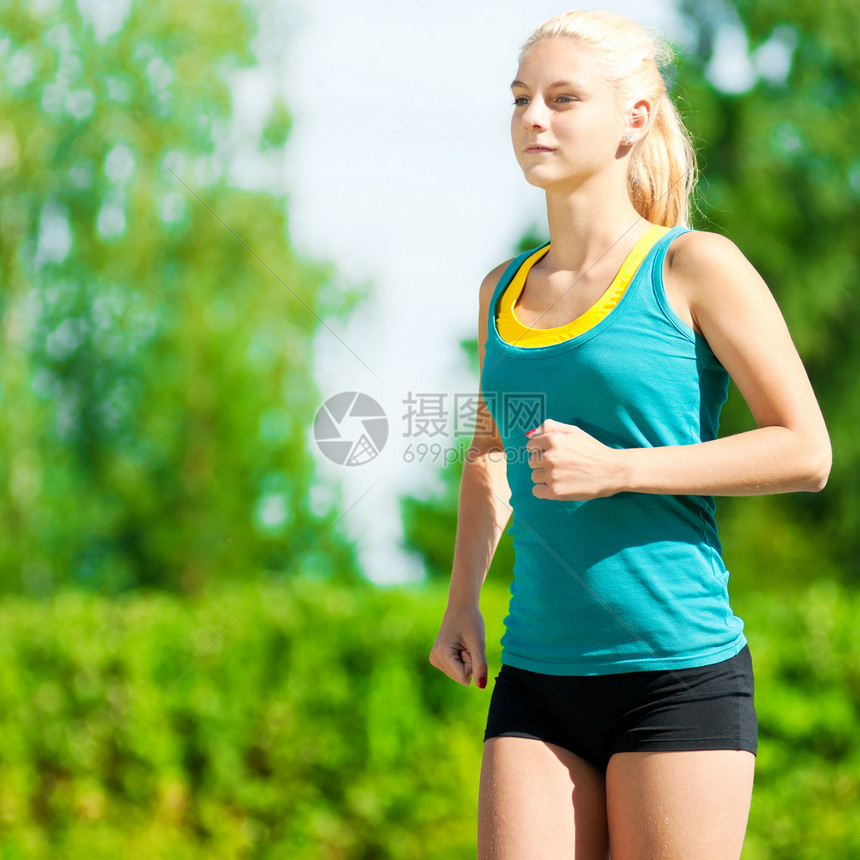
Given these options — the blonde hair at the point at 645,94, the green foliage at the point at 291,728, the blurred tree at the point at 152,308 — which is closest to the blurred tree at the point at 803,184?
the blurred tree at the point at 152,308

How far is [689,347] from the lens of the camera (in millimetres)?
1556

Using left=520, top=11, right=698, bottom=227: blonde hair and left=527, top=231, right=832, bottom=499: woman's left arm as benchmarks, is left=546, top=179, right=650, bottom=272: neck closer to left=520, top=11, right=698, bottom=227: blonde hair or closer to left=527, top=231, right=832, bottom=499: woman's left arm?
left=520, top=11, right=698, bottom=227: blonde hair

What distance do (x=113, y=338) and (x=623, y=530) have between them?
510 inches

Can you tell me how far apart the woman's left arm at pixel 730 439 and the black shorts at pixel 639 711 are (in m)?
0.29

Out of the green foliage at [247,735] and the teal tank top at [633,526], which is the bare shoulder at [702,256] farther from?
the green foliage at [247,735]

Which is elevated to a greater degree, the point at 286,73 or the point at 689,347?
the point at 286,73

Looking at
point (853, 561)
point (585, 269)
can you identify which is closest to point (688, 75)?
point (853, 561)

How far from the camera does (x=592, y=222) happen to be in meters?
1.71

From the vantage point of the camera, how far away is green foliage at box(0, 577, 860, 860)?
4.43 meters

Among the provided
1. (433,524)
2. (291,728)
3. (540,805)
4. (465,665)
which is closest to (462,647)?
(465,665)

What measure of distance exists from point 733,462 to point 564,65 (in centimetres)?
70

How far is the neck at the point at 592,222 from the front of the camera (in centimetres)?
170

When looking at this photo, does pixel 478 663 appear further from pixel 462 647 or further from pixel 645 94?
pixel 645 94

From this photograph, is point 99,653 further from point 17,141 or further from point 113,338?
point 17,141
